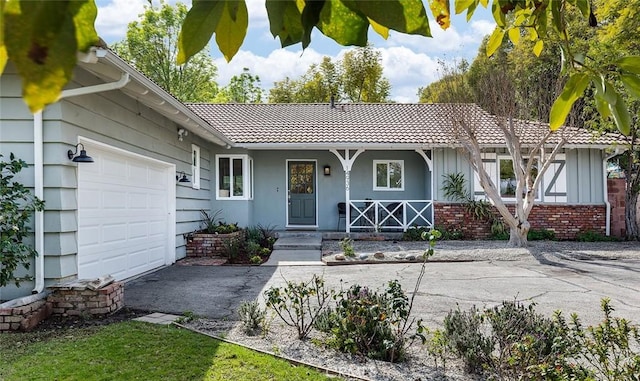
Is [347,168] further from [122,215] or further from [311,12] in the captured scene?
[311,12]

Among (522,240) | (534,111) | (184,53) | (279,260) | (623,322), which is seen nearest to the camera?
(184,53)

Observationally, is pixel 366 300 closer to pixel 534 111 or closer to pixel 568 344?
pixel 568 344

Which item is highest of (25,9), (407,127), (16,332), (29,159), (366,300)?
(407,127)

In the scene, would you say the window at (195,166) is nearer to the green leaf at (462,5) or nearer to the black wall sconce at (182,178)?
the black wall sconce at (182,178)

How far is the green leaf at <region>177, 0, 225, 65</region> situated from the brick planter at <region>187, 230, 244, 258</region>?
1008 cm

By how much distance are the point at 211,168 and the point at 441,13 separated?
40.8ft

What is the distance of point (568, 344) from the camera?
332 cm

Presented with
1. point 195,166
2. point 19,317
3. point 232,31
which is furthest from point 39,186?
point 195,166

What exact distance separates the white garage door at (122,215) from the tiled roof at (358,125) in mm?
4763

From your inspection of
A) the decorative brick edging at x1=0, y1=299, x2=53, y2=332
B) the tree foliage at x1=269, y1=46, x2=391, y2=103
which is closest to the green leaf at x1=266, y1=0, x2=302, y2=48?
the decorative brick edging at x1=0, y1=299, x2=53, y2=332

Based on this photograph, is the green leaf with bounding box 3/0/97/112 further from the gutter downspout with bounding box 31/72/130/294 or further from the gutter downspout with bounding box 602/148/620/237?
the gutter downspout with bounding box 602/148/620/237

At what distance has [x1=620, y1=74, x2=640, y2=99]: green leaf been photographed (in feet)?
2.75

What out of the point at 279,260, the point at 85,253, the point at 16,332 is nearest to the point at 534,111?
the point at 279,260

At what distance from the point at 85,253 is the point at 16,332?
157 cm
